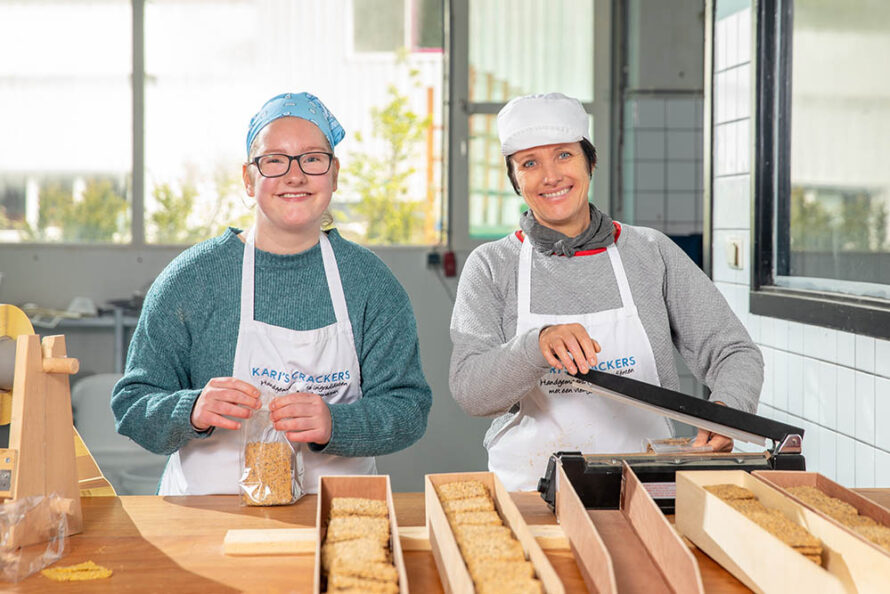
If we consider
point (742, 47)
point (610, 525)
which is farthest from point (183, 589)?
point (742, 47)

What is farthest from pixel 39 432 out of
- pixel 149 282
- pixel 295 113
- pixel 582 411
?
pixel 149 282

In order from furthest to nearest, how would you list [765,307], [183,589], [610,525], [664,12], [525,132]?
[664,12] < [765,307] < [525,132] < [610,525] < [183,589]

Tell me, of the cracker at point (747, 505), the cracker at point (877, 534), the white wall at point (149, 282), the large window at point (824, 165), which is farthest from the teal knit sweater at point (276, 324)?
the white wall at point (149, 282)

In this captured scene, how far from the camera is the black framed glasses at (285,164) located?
1.59 meters

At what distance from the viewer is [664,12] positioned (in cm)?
404

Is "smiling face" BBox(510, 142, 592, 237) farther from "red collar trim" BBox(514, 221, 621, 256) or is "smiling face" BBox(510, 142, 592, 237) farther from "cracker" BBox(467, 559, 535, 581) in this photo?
"cracker" BBox(467, 559, 535, 581)

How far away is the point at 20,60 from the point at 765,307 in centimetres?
356

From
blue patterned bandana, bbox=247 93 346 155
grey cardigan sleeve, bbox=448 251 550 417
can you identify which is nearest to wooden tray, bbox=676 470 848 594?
grey cardigan sleeve, bbox=448 251 550 417

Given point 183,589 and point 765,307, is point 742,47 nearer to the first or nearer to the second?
point 765,307

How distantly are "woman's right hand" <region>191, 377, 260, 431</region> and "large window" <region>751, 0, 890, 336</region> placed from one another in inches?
54.5

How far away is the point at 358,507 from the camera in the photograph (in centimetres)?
115

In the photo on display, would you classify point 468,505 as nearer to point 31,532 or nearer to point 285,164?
point 31,532

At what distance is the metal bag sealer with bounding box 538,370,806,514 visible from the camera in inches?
48.9

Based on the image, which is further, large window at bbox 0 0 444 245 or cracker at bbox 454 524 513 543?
large window at bbox 0 0 444 245
